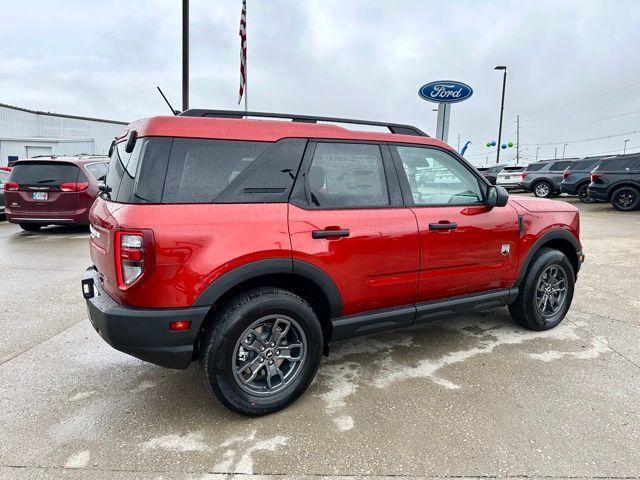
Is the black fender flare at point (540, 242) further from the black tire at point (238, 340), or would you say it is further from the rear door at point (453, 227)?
the black tire at point (238, 340)

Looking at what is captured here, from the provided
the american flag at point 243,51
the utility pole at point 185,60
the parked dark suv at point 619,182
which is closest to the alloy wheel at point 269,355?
the american flag at point 243,51

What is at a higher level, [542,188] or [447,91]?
[447,91]

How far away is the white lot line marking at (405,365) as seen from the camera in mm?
3031

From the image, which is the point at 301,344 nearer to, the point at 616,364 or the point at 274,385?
the point at 274,385

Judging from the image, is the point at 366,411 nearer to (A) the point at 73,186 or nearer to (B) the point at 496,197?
(B) the point at 496,197

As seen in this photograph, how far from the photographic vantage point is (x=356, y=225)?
2.92 m

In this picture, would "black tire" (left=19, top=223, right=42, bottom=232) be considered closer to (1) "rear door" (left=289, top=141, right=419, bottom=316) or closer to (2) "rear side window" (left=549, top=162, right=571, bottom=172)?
(1) "rear door" (left=289, top=141, right=419, bottom=316)

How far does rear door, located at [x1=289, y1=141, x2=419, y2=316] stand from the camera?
110 inches

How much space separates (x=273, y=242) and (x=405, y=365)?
1544mm

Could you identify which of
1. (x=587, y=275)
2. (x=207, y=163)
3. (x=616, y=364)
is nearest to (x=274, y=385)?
(x=207, y=163)

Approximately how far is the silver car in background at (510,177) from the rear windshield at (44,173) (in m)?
17.9

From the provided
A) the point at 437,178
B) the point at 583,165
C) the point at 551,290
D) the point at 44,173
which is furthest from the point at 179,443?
the point at 583,165

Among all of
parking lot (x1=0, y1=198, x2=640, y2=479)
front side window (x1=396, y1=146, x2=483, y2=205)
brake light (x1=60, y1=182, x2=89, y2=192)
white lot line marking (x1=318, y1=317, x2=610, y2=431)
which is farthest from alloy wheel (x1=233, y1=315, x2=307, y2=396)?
brake light (x1=60, y1=182, x2=89, y2=192)

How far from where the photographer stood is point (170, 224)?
2.38 meters
